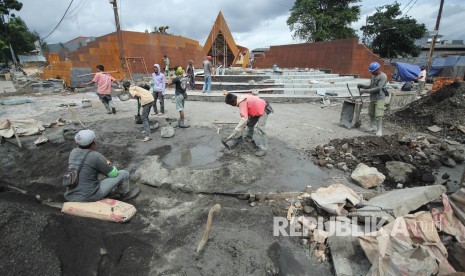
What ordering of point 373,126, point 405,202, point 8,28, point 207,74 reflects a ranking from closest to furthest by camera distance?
point 405,202
point 373,126
point 207,74
point 8,28

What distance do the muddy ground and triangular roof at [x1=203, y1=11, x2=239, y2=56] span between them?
14.9 metres

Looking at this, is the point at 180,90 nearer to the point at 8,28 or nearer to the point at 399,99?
the point at 399,99

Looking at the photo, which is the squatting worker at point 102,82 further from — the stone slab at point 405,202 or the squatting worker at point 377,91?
the stone slab at point 405,202

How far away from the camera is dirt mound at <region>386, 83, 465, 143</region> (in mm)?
6535

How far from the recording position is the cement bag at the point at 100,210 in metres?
2.96

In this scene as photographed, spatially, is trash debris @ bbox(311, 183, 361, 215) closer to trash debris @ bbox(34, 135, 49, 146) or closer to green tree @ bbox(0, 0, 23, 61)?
trash debris @ bbox(34, 135, 49, 146)

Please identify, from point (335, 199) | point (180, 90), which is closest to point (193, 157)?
point (180, 90)

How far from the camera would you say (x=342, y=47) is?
15.3 metres

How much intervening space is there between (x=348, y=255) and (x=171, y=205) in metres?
2.33

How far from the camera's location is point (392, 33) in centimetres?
2647

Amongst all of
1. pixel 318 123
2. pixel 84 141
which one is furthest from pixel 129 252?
pixel 318 123

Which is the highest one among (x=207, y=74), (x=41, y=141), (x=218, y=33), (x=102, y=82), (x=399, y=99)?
(x=218, y=33)

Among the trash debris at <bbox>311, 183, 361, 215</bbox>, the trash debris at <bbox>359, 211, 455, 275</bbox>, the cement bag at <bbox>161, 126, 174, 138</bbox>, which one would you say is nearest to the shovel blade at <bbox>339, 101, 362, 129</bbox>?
the trash debris at <bbox>311, 183, 361, 215</bbox>

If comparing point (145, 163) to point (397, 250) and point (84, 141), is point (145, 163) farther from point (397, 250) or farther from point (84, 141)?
point (397, 250)
